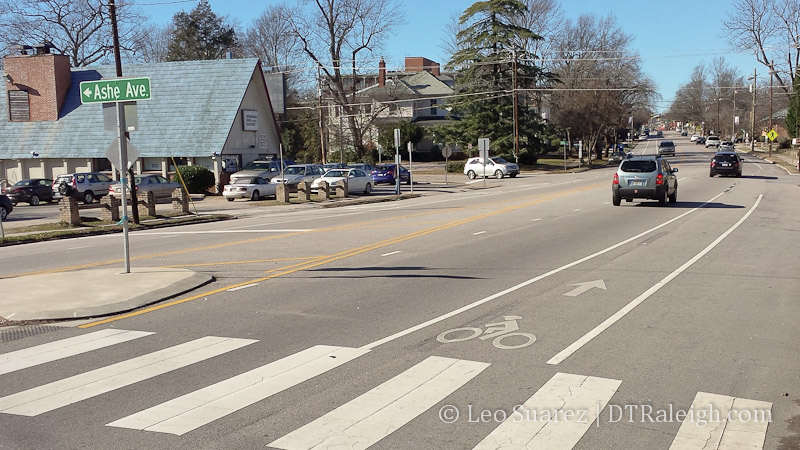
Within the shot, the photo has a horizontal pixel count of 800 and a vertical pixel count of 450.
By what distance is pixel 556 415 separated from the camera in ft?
18.9

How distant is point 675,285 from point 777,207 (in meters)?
17.5

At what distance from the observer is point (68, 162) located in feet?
157

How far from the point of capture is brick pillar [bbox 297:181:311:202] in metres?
36.3

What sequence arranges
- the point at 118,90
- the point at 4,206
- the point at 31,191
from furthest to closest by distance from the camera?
the point at 31,191, the point at 4,206, the point at 118,90

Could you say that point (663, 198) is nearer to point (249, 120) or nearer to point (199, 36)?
point (249, 120)

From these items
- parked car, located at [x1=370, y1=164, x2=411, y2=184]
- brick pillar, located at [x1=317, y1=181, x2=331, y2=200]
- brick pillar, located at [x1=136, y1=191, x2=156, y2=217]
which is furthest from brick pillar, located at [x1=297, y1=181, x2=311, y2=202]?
parked car, located at [x1=370, y1=164, x2=411, y2=184]

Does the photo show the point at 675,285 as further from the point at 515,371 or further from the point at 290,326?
the point at 290,326

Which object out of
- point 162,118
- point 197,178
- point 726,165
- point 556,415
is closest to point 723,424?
point 556,415

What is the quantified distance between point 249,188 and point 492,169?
2627 centimetres

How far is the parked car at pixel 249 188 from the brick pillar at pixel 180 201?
6.71 meters

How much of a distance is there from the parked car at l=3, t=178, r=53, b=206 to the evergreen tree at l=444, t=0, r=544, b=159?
4042cm

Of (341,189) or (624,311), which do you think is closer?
(624,311)

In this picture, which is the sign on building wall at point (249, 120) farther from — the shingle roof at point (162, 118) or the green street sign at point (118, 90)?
the green street sign at point (118, 90)

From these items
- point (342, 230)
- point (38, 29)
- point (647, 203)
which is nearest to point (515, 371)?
point (342, 230)
